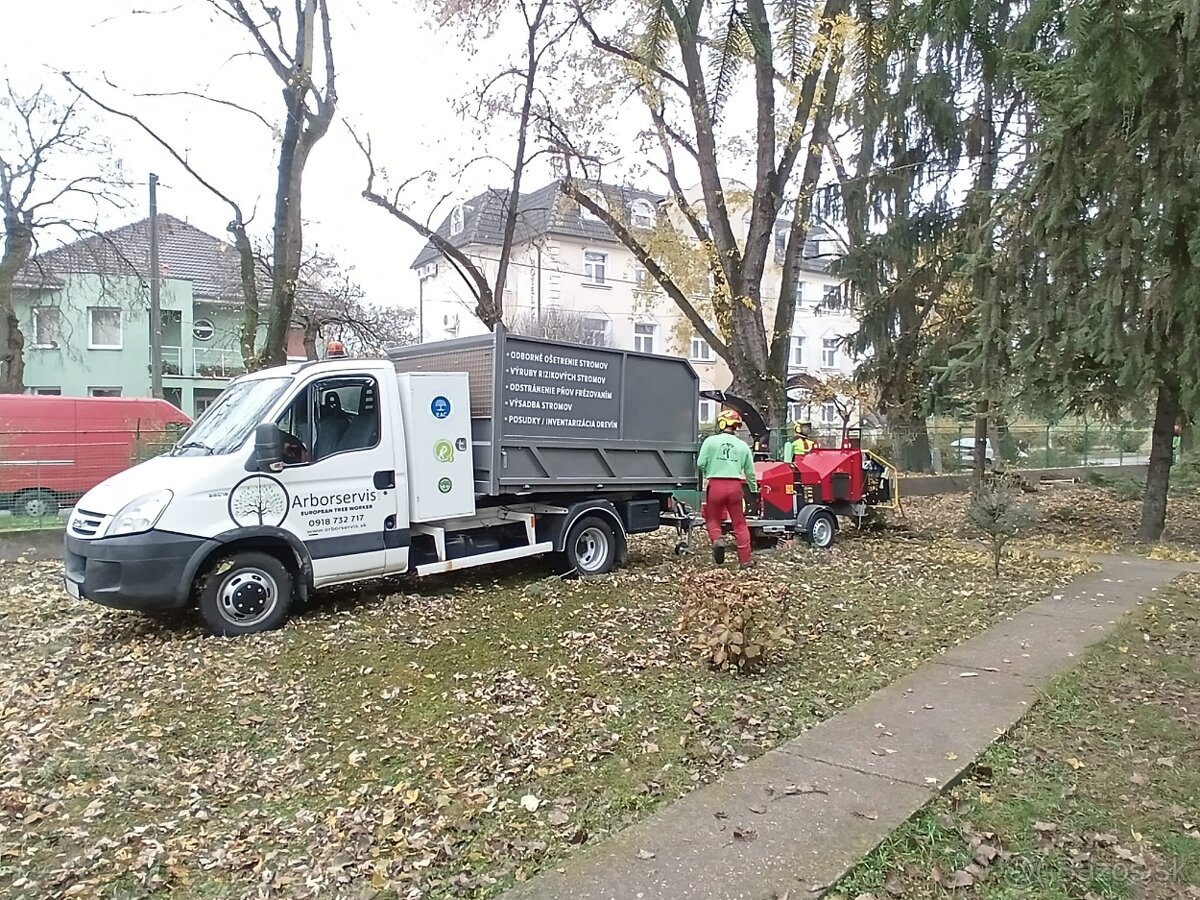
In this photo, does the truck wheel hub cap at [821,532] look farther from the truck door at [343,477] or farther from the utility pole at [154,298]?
the utility pole at [154,298]

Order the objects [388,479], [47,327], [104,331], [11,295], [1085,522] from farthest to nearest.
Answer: [104,331]
[47,327]
[11,295]
[1085,522]
[388,479]

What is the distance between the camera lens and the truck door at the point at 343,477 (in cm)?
767

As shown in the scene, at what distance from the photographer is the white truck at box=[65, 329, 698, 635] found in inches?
277

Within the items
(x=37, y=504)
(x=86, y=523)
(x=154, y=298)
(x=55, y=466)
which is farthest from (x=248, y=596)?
(x=154, y=298)

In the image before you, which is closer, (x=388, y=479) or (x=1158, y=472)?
(x=388, y=479)

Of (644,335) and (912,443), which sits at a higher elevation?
(644,335)

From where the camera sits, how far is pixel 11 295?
23500 mm

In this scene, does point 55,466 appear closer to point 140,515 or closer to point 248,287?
point 248,287

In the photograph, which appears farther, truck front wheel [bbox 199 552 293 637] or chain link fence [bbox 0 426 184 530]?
chain link fence [bbox 0 426 184 530]

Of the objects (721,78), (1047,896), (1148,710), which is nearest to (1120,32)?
(721,78)

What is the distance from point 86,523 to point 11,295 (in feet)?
67.1

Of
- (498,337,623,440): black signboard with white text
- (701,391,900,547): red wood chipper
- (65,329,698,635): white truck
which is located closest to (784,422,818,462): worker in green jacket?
(701,391,900,547): red wood chipper

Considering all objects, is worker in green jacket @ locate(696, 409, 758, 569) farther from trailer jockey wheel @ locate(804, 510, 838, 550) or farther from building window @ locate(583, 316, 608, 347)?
building window @ locate(583, 316, 608, 347)

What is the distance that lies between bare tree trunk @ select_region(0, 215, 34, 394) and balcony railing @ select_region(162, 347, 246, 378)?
28.1 ft
